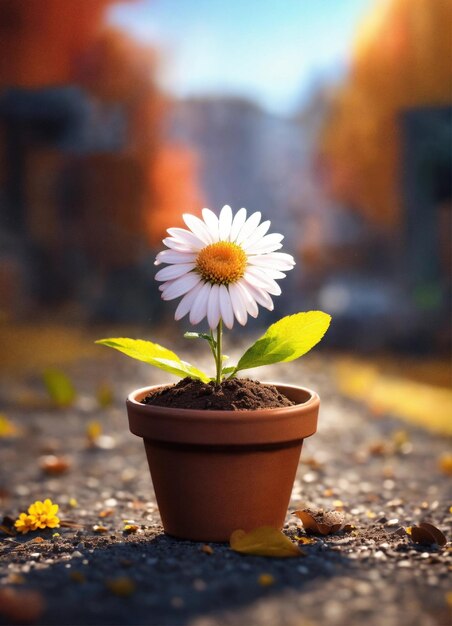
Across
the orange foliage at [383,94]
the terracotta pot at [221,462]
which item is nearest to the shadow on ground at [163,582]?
the terracotta pot at [221,462]

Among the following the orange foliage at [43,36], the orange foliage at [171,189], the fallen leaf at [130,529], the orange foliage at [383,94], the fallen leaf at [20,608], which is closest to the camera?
the fallen leaf at [20,608]

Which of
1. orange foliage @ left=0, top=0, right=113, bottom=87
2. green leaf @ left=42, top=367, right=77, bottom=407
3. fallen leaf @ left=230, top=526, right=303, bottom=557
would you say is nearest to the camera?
fallen leaf @ left=230, top=526, right=303, bottom=557

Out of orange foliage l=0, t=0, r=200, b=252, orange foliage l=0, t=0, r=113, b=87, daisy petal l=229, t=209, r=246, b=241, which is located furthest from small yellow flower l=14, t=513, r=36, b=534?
orange foliage l=0, t=0, r=200, b=252

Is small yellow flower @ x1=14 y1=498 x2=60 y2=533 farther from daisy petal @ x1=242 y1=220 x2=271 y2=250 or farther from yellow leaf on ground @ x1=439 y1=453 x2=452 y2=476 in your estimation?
yellow leaf on ground @ x1=439 y1=453 x2=452 y2=476

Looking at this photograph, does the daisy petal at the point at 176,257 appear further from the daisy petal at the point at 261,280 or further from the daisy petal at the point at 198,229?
the daisy petal at the point at 261,280

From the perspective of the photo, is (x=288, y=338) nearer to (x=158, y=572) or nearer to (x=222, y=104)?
(x=158, y=572)

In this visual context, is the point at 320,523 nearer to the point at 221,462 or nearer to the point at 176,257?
the point at 221,462
